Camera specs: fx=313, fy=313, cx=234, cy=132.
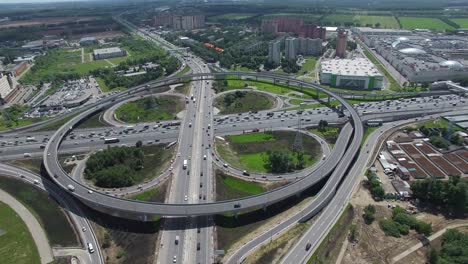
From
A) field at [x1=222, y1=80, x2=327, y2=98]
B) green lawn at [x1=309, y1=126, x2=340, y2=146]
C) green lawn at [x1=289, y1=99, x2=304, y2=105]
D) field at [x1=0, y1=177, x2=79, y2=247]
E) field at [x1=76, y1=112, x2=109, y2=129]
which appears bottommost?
field at [x1=0, y1=177, x2=79, y2=247]

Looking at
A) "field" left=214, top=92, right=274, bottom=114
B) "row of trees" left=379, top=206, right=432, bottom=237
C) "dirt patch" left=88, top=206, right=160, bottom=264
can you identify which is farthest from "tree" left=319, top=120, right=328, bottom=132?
"dirt patch" left=88, top=206, right=160, bottom=264

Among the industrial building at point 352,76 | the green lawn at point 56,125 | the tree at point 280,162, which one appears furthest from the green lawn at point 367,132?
the green lawn at point 56,125

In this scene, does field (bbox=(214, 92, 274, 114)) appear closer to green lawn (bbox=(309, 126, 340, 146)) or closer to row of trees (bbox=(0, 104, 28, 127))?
green lawn (bbox=(309, 126, 340, 146))

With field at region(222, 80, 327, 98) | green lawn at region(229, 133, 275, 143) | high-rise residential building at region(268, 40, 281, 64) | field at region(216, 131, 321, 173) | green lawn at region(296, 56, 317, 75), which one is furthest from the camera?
high-rise residential building at region(268, 40, 281, 64)

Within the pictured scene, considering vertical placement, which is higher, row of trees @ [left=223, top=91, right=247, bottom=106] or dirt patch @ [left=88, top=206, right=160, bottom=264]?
row of trees @ [left=223, top=91, right=247, bottom=106]

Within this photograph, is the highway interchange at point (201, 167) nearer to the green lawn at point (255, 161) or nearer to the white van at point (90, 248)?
the white van at point (90, 248)

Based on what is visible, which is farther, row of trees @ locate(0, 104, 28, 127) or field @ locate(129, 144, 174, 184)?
row of trees @ locate(0, 104, 28, 127)
